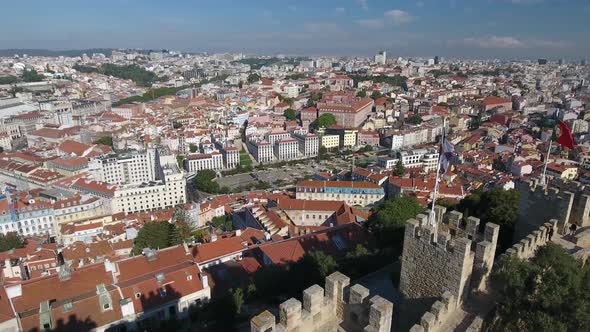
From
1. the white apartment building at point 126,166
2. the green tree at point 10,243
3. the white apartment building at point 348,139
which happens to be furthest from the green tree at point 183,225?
the white apartment building at point 348,139

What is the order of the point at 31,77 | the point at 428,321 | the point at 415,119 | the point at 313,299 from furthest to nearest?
the point at 31,77, the point at 415,119, the point at 313,299, the point at 428,321

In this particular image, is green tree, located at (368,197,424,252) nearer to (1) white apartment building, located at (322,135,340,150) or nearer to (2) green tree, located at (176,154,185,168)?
(2) green tree, located at (176,154,185,168)

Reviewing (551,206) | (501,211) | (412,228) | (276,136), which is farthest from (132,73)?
(412,228)

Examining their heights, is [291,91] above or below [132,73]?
below

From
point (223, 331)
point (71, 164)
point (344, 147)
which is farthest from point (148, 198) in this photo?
point (344, 147)

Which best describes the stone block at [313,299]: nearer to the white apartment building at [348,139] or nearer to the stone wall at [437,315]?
the stone wall at [437,315]

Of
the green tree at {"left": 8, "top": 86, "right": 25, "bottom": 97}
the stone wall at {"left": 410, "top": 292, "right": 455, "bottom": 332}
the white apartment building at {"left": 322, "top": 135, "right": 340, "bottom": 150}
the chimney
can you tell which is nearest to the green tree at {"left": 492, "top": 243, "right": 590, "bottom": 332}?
the stone wall at {"left": 410, "top": 292, "right": 455, "bottom": 332}

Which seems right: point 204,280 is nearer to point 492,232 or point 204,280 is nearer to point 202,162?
point 492,232
